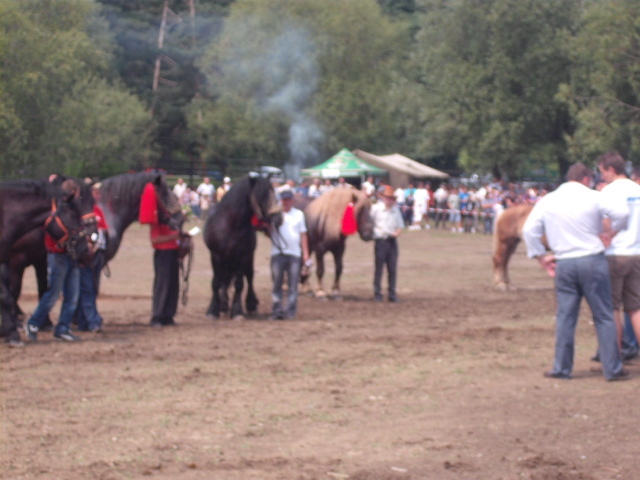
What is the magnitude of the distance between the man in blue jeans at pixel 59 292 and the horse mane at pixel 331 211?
5536 mm

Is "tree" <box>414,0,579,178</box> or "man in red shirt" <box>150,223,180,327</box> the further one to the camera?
"tree" <box>414,0,579,178</box>

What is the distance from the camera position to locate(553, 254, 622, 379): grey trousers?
851 cm

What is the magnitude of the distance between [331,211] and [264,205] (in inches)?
121

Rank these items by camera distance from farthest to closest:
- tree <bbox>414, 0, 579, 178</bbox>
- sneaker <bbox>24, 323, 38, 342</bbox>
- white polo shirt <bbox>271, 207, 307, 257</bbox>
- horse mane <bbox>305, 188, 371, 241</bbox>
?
tree <bbox>414, 0, 579, 178</bbox>
horse mane <bbox>305, 188, 371, 241</bbox>
white polo shirt <bbox>271, 207, 307, 257</bbox>
sneaker <bbox>24, 323, 38, 342</bbox>

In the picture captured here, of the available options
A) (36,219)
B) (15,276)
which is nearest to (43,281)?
(15,276)

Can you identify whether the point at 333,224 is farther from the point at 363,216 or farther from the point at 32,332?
the point at 32,332

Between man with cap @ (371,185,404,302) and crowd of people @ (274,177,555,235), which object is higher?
crowd of people @ (274,177,555,235)

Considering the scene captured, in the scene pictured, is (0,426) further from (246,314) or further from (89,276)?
(246,314)

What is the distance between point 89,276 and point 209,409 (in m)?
4.52

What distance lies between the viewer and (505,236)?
17578 millimetres

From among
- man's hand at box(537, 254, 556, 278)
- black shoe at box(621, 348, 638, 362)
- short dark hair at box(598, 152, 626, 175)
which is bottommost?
black shoe at box(621, 348, 638, 362)

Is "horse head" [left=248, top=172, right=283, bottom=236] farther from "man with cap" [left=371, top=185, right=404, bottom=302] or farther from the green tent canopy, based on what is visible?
the green tent canopy

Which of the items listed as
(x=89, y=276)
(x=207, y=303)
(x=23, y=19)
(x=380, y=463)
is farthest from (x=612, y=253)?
(x=23, y=19)

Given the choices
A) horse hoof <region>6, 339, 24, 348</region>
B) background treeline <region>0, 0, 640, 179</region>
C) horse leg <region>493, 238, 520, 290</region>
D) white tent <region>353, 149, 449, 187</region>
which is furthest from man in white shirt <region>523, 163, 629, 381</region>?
white tent <region>353, 149, 449, 187</region>
